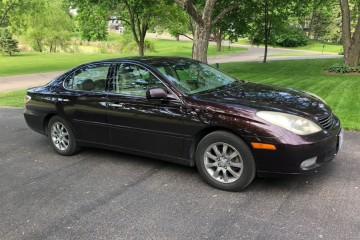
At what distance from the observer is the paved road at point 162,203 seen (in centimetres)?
346

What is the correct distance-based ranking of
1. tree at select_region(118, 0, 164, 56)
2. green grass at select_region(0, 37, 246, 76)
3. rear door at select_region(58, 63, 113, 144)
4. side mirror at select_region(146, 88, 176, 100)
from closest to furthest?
side mirror at select_region(146, 88, 176, 100)
rear door at select_region(58, 63, 113, 144)
tree at select_region(118, 0, 164, 56)
green grass at select_region(0, 37, 246, 76)

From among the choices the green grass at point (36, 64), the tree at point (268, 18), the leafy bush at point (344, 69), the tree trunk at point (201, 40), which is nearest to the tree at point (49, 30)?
the green grass at point (36, 64)

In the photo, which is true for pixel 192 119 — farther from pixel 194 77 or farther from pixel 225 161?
pixel 194 77

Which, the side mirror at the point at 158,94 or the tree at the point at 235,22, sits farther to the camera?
the tree at the point at 235,22

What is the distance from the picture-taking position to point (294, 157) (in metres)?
3.87

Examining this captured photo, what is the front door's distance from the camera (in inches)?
180

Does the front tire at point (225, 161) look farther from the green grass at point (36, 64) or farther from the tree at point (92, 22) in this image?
the green grass at point (36, 64)

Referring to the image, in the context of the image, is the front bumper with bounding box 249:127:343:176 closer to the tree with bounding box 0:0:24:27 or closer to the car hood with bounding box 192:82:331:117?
the car hood with bounding box 192:82:331:117

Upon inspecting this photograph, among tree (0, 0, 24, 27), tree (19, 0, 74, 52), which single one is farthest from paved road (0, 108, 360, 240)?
tree (19, 0, 74, 52)

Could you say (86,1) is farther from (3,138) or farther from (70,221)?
(70,221)

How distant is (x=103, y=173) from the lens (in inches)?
199

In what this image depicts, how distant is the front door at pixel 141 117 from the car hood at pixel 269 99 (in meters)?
0.44

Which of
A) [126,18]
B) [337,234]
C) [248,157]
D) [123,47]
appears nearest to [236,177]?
[248,157]

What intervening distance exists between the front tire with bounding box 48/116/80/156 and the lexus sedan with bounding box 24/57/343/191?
2cm
